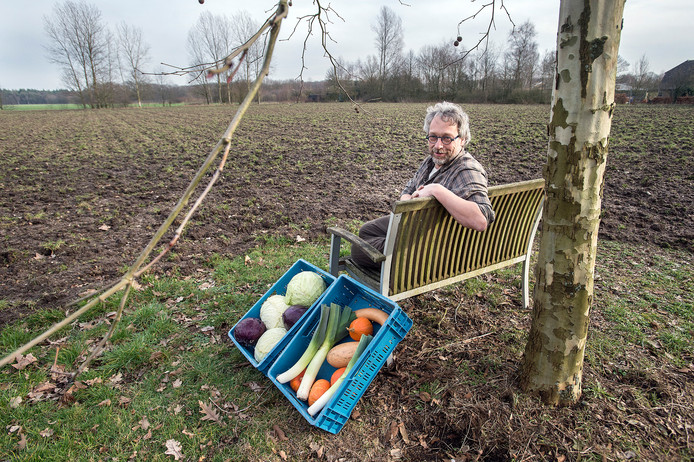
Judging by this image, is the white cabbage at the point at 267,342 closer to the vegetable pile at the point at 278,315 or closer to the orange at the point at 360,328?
the vegetable pile at the point at 278,315

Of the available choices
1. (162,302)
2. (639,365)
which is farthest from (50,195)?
(639,365)

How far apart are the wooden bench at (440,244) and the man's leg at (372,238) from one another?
2.6 inches

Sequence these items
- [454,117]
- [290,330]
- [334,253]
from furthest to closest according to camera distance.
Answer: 1. [334,253]
2. [454,117]
3. [290,330]

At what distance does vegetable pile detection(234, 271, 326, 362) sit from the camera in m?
2.78

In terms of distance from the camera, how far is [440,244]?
2.82 metres

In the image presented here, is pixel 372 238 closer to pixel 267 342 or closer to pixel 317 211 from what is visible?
pixel 267 342

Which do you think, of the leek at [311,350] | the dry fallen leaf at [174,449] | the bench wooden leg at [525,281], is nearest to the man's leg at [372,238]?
the leek at [311,350]

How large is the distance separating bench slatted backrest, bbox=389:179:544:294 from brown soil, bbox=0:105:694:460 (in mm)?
571

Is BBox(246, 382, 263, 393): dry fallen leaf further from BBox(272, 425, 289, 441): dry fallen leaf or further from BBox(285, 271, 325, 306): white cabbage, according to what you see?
BBox(285, 271, 325, 306): white cabbage

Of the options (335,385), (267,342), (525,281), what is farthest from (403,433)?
(525,281)

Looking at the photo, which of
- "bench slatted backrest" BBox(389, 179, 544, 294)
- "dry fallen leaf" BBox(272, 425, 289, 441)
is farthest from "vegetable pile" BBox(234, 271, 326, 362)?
"bench slatted backrest" BBox(389, 179, 544, 294)

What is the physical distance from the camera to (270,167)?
994 cm

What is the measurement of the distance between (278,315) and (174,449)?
3.50 feet

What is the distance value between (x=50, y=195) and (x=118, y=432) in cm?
721
